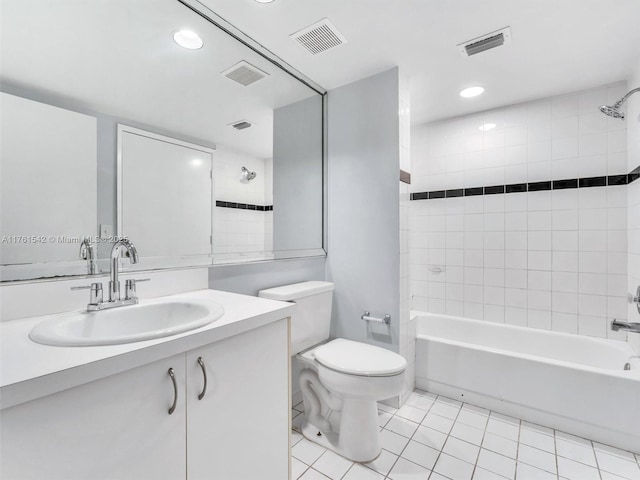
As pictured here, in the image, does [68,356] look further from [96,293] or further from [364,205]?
[364,205]

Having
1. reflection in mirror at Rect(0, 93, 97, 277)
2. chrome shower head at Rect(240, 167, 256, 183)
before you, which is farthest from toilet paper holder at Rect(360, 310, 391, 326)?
reflection in mirror at Rect(0, 93, 97, 277)

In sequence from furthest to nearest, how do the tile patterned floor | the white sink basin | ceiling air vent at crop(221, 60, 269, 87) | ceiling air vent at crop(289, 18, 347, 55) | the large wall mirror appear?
ceiling air vent at crop(221, 60, 269, 87) < ceiling air vent at crop(289, 18, 347, 55) < the tile patterned floor < the large wall mirror < the white sink basin

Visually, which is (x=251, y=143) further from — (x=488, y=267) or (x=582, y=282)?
(x=582, y=282)

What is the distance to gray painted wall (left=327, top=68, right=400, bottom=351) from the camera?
6.53 feet

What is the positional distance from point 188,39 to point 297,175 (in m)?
0.99

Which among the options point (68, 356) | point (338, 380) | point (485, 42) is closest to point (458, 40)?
point (485, 42)

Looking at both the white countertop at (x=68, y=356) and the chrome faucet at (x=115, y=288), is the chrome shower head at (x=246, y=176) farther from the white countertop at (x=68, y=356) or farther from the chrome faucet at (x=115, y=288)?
the white countertop at (x=68, y=356)

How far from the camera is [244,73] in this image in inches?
70.2

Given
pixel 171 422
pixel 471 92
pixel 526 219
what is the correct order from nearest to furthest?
pixel 171 422 < pixel 471 92 < pixel 526 219

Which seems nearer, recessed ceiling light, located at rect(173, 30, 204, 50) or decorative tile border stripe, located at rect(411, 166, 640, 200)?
recessed ceiling light, located at rect(173, 30, 204, 50)

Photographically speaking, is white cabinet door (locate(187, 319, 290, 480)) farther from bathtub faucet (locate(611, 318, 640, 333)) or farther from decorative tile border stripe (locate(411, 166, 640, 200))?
decorative tile border stripe (locate(411, 166, 640, 200))

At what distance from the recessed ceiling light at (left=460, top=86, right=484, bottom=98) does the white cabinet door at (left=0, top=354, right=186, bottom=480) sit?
8.34 ft

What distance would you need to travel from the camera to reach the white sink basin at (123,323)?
0.76 meters

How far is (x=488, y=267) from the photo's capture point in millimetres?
2574
